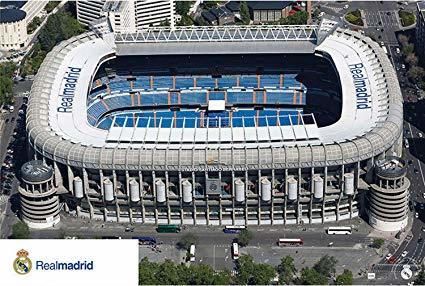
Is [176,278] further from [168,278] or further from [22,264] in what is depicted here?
[22,264]

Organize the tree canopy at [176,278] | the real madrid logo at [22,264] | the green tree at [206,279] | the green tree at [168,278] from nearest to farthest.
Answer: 1. the real madrid logo at [22,264]
2. the tree canopy at [176,278]
3. the green tree at [168,278]
4. the green tree at [206,279]

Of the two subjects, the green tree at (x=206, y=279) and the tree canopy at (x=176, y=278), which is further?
the green tree at (x=206, y=279)

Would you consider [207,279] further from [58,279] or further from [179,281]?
[58,279]

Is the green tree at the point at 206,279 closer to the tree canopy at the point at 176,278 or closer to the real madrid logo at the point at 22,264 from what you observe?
the tree canopy at the point at 176,278

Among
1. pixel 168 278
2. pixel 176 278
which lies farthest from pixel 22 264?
pixel 176 278

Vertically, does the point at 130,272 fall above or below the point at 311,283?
above

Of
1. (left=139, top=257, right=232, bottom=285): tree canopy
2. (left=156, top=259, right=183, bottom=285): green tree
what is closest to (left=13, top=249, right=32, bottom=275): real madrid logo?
(left=139, top=257, right=232, bottom=285): tree canopy

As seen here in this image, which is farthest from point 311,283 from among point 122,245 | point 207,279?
point 122,245

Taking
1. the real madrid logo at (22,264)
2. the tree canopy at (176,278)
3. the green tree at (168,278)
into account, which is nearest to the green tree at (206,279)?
the tree canopy at (176,278)

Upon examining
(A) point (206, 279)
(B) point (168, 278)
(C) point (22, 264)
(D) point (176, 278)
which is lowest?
(A) point (206, 279)
